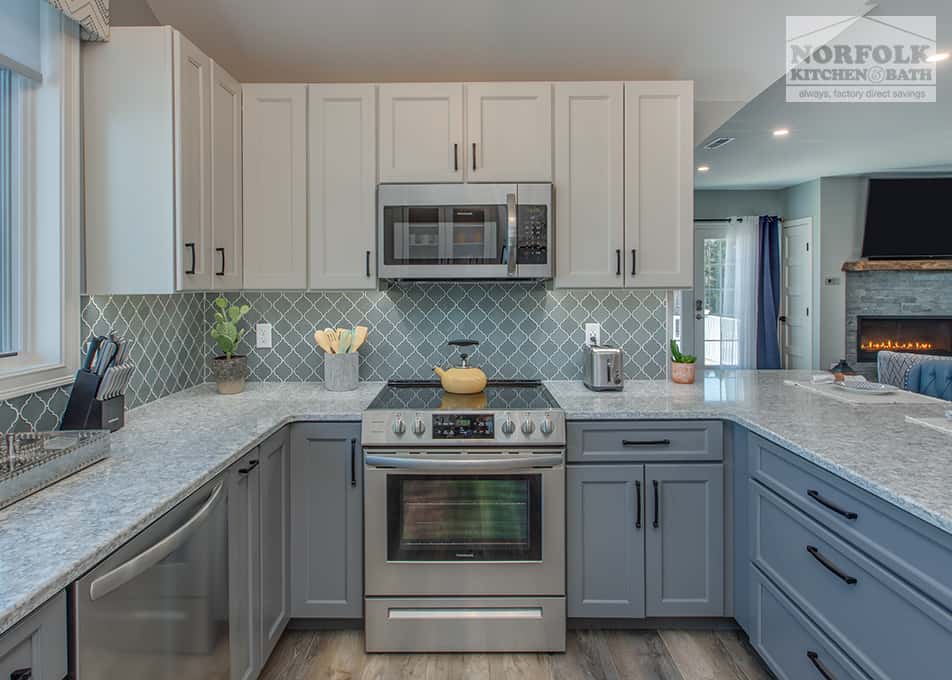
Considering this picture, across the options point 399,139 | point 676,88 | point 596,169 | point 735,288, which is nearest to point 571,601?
point 596,169

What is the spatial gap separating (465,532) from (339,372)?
942 millimetres

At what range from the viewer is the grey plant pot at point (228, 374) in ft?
8.30

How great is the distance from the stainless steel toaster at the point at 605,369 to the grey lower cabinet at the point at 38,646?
2.02 meters

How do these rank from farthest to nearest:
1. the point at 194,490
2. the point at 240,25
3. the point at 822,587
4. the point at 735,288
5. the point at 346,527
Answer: the point at 735,288 → the point at 240,25 → the point at 346,527 → the point at 822,587 → the point at 194,490

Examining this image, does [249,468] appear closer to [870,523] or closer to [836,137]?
[870,523]

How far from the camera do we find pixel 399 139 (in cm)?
251

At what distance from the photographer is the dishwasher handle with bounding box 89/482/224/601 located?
103 centimetres

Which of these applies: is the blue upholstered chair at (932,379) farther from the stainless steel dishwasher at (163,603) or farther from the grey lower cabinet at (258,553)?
the stainless steel dishwasher at (163,603)

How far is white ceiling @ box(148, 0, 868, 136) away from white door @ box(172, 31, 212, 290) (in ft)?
1.69

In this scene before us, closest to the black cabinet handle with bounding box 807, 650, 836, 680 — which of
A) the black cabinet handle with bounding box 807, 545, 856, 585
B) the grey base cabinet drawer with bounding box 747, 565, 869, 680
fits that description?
the grey base cabinet drawer with bounding box 747, 565, 869, 680

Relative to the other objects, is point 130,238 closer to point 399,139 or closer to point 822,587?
point 399,139

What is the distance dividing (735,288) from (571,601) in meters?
5.89

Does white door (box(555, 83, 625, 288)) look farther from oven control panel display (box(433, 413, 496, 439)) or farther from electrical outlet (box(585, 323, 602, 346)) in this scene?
oven control panel display (box(433, 413, 496, 439))

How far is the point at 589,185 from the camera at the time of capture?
2.53m
